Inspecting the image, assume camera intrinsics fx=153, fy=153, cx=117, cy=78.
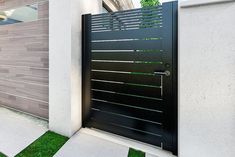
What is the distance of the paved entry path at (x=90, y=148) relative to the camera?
6.37ft

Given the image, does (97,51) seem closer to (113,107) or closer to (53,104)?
(113,107)

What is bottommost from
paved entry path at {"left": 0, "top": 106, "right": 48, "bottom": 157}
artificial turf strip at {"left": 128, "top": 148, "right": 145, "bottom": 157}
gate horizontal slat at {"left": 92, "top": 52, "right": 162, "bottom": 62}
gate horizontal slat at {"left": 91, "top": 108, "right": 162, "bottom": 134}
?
artificial turf strip at {"left": 128, "top": 148, "right": 145, "bottom": 157}

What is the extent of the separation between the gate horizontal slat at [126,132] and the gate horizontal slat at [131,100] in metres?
0.38

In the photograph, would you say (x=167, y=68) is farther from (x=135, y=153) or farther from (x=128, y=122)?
(x=135, y=153)

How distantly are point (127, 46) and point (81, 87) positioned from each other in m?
1.02

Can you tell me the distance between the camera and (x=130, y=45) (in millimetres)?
2141

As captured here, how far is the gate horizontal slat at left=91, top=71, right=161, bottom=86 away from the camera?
79.3 inches

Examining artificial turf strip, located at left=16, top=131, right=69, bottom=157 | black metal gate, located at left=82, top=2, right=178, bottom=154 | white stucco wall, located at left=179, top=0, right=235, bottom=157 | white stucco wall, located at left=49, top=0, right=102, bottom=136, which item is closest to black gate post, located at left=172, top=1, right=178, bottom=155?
black metal gate, located at left=82, top=2, right=178, bottom=154

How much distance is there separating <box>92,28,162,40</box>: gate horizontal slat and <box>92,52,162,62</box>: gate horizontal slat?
0.74 ft

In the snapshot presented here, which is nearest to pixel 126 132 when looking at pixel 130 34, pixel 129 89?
pixel 129 89

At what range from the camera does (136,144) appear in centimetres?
216

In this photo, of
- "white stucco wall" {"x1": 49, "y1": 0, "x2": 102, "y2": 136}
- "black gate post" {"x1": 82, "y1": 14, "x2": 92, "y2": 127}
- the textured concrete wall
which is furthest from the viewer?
the textured concrete wall

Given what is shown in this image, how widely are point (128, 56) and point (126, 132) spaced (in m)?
1.12

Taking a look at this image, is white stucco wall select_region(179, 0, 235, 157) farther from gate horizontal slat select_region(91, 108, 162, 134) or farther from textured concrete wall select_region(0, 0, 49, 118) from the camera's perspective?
textured concrete wall select_region(0, 0, 49, 118)
